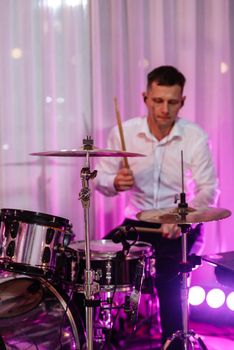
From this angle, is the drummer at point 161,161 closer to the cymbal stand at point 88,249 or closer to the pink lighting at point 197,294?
the pink lighting at point 197,294

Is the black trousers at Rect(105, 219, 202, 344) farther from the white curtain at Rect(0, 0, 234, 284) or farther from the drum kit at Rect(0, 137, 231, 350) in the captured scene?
the white curtain at Rect(0, 0, 234, 284)

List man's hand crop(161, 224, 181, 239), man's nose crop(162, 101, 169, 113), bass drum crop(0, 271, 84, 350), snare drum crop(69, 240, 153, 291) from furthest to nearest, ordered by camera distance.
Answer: man's nose crop(162, 101, 169, 113) → man's hand crop(161, 224, 181, 239) → snare drum crop(69, 240, 153, 291) → bass drum crop(0, 271, 84, 350)

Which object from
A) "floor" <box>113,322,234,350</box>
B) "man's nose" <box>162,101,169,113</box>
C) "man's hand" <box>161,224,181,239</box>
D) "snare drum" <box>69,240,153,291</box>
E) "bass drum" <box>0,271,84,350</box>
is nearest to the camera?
"bass drum" <box>0,271,84,350</box>

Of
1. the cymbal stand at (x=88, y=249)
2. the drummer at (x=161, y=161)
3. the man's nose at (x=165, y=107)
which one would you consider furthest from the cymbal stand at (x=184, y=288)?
the man's nose at (x=165, y=107)

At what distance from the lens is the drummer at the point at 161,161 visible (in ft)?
7.58

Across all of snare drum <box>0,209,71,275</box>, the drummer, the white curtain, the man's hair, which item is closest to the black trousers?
the drummer

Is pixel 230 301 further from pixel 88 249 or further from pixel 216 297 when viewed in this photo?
pixel 88 249

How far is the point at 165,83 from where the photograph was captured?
7.82ft

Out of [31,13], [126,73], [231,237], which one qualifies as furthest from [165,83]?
[231,237]

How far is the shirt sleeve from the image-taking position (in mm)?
2279

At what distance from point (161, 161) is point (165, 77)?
415mm

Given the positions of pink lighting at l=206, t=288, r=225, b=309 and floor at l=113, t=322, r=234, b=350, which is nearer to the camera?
floor at l=113, t=322, r=234, b=350

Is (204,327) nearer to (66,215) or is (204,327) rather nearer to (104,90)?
(66,215)

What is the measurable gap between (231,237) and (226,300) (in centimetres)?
46
